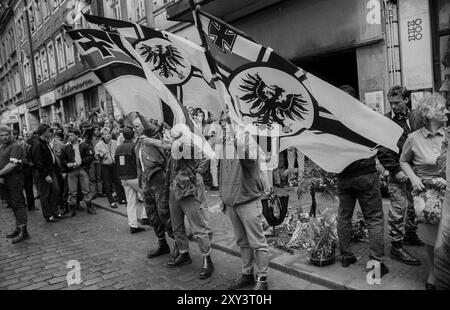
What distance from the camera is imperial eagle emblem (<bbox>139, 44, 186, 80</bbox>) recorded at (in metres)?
4.47

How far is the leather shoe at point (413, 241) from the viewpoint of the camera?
4664mm

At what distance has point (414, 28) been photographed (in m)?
7.27

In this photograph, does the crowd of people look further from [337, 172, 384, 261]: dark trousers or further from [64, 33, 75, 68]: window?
[64, 33, 75, 68]: window

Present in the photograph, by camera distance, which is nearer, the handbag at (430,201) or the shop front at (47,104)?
the handbag at (430,201)

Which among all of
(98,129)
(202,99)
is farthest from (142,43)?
(98,129)

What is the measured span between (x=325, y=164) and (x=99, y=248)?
13.9 feet

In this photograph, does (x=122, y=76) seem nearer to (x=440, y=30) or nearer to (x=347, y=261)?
(x=347, y=261)

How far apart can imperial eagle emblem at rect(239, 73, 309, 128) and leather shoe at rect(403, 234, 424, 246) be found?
2.51 metres

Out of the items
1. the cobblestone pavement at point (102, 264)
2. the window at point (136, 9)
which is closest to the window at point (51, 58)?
the window at point (136, 9)

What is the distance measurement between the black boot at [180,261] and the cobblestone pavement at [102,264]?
91 mm

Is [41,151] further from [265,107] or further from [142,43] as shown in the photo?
[265,107]

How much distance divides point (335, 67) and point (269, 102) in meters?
8.46

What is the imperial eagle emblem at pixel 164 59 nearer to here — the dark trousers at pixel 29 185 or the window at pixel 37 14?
the dark trousers at pixel 29 185
